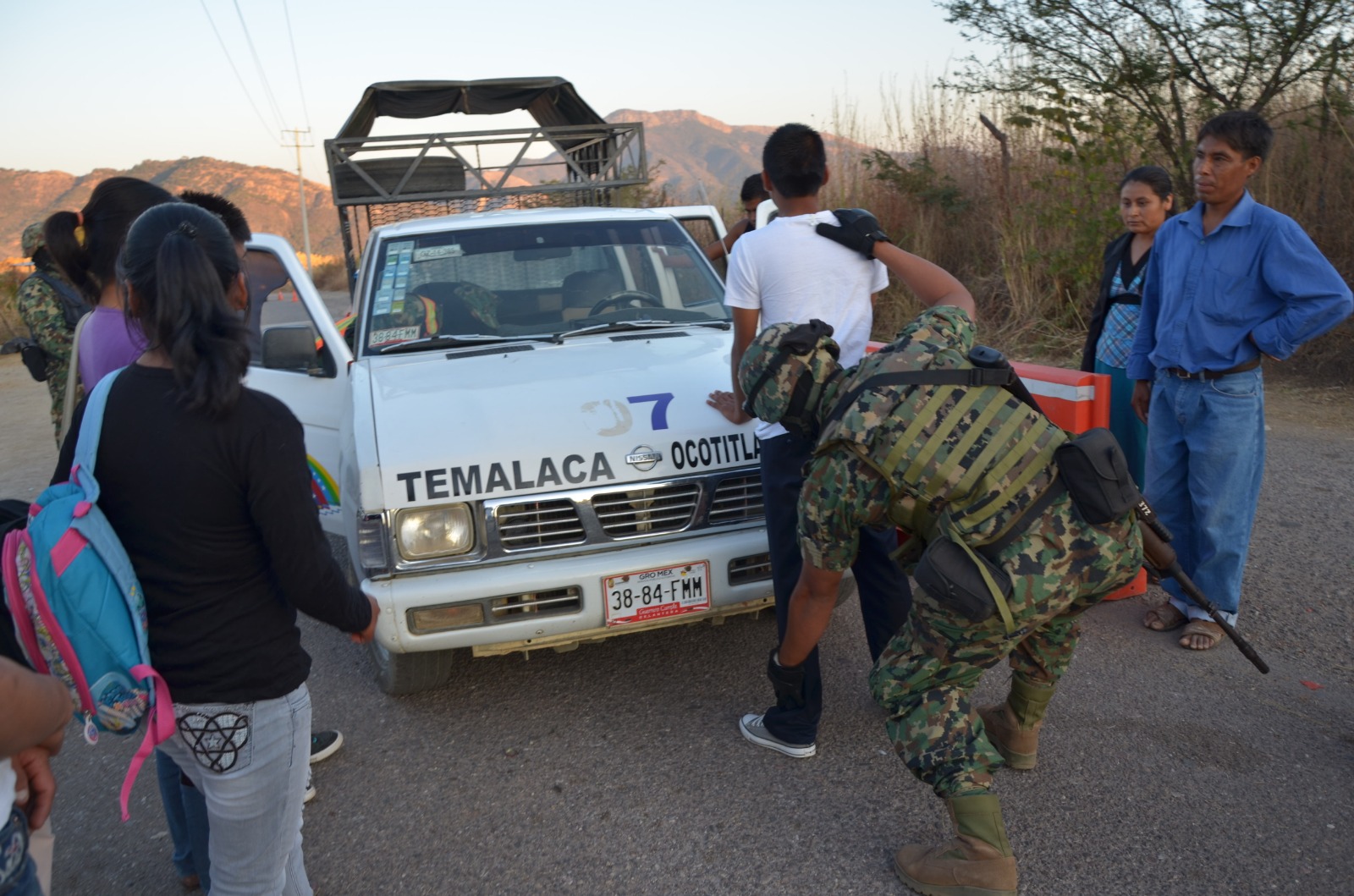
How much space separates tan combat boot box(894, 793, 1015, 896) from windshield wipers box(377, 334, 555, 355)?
2.66 meters

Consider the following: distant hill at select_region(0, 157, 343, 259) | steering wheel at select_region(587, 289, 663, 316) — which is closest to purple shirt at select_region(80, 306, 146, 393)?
steering wheel at select_region(587, 289, 663, 316)

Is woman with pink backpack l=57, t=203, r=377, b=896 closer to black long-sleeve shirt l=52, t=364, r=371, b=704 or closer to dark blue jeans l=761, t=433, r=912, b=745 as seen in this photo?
black long-sleeve shirt l=52, t=364, r=371, b=704

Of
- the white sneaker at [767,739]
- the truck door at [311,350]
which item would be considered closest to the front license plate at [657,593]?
the white sneaker at [767,739]

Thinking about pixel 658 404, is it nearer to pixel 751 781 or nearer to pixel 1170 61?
pixel 751 781

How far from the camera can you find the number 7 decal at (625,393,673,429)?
3.54 m

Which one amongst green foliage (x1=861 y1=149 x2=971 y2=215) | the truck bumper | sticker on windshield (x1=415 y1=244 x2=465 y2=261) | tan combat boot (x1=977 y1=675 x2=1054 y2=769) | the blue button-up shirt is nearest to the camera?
tan combat boot (x1=977 y1=675 x2=1054 y2=769)

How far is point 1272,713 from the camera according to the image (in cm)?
343

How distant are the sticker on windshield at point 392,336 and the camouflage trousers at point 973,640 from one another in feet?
8.71

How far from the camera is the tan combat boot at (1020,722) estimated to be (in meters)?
3.08

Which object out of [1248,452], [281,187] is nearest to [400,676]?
[1248,452]

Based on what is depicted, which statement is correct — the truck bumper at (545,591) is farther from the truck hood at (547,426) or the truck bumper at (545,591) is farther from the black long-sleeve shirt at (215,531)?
the black long-sleeve shirt at (215,531)

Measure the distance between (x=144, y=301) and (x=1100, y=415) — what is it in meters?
3.57

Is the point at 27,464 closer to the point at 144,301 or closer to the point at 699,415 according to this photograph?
the point at 699,415

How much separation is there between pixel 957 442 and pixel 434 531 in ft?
5.91
